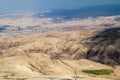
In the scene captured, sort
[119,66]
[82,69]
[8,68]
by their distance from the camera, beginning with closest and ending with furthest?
[8,68] < [82,69] < [119,66]

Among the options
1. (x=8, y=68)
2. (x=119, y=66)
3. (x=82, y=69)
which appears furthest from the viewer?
(x=119, y=66)

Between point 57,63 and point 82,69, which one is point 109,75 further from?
point 57,63

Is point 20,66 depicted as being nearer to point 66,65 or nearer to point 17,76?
point 17,76

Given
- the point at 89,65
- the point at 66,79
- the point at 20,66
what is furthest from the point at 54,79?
the point at 89,65

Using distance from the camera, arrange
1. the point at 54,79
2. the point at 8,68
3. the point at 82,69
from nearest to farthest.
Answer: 1. the point at 54,79
2. the point at 8,68
3. the point at 82,69

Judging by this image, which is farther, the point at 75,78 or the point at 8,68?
the point at 8,68

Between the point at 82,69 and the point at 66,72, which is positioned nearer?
the point at 66,72

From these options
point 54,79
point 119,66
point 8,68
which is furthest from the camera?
point 119,66

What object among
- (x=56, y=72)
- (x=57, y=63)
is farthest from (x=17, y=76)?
(x=57, y=63)
